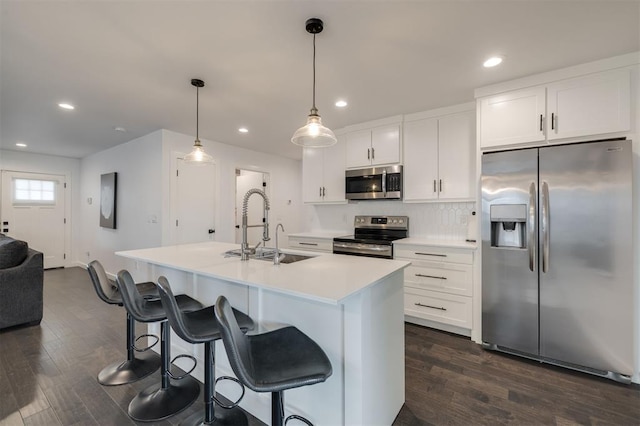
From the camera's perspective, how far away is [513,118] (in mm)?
2561

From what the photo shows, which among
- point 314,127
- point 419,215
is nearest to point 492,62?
point 314,127

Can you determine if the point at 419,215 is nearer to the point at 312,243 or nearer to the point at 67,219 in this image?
the point at 312,243

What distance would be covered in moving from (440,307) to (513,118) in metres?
2.00

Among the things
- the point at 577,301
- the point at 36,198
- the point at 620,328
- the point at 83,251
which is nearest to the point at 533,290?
the point at 577,301

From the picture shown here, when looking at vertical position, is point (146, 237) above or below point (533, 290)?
above

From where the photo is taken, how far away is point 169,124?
12.4ft

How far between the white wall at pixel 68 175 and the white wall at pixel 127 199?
345 mm

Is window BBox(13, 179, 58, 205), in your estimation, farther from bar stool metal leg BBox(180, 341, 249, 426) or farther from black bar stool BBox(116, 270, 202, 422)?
bar stool metal leg BBox(180, 341, 249, 426)

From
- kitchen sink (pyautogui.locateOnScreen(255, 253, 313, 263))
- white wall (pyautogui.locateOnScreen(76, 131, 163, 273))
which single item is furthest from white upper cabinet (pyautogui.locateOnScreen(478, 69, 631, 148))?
white wall (pyautogui.locateOnScreen(76, 131, 163, 273))

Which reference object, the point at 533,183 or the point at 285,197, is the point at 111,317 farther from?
the point at 533,183

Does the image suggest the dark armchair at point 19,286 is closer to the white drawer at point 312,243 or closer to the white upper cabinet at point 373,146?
the white drawer at point 312,243

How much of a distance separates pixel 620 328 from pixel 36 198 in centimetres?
899

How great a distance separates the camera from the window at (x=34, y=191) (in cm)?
546

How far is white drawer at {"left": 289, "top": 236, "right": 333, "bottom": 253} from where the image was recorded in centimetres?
383
